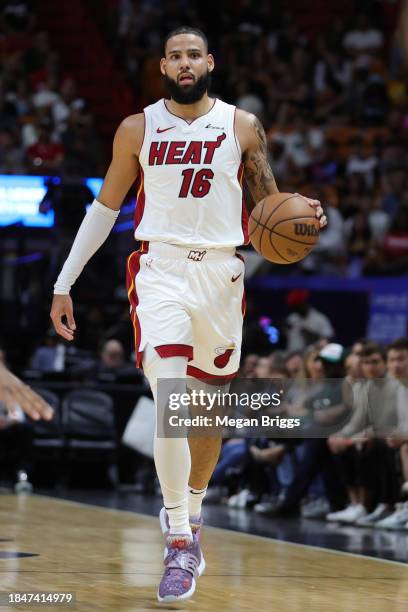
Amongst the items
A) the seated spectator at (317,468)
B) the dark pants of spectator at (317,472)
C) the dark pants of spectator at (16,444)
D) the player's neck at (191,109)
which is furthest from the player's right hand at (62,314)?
the dark pants of spectator at (16,444)

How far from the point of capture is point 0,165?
631 inches

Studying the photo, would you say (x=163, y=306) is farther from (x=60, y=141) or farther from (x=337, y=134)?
(x=337, y=134)

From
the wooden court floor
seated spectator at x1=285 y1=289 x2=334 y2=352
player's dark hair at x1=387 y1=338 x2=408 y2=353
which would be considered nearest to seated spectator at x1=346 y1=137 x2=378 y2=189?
seated spectator at x1=285 y1=289 x2=334 y2=352

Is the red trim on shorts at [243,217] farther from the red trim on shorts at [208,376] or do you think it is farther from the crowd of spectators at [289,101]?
the crowd of spectators at [289,101]

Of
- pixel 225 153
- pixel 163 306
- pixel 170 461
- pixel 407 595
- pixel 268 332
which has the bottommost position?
pixel 268 332

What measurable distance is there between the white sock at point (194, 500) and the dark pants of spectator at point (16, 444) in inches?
274

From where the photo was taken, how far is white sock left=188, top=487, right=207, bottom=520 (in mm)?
5746

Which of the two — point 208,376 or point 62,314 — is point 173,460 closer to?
point 208,376

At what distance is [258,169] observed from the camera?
569cm

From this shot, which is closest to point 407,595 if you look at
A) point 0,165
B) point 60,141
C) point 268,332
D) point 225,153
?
point 225,153

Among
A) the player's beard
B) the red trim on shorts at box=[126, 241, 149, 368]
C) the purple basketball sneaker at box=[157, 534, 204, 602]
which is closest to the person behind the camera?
the purple basketball sneaker at box=[157, 534, 204, 602]

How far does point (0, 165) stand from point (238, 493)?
6386 mm

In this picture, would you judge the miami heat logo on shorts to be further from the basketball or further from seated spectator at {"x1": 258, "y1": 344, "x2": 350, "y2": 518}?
seated spectator at {"x1": 258, "y1": 344, "x2": 350, "y2": 518}

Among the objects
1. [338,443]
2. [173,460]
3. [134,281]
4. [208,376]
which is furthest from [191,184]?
[338,443]
